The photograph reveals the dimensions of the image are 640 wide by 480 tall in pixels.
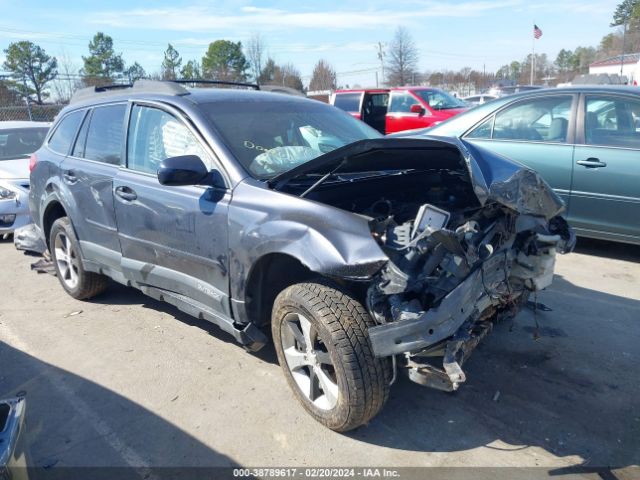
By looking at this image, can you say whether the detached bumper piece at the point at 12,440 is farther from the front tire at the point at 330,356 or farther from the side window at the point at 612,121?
the side window at the point at 612,121

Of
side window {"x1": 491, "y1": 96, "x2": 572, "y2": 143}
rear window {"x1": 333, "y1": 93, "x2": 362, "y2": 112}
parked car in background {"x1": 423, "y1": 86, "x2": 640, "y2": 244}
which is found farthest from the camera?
rear window {"x1": 333, "y1": 93, "x2": 362, "y2": 112}

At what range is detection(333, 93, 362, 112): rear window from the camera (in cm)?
1371

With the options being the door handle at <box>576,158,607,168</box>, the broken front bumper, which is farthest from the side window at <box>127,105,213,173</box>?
the door handle at <box>576,158,607,168</box>

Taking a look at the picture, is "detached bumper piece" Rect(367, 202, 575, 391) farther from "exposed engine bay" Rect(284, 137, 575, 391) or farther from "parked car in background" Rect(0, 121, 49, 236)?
"parked car in background" Rect(0, 121, 49, 236)

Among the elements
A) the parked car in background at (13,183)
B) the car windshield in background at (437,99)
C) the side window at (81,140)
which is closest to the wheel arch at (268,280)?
the side window at (81,140)

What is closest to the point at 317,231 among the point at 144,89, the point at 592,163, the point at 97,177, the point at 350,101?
the point at 144,89

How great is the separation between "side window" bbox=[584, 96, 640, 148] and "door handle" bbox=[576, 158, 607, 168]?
18cm

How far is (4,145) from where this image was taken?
28.6 ft

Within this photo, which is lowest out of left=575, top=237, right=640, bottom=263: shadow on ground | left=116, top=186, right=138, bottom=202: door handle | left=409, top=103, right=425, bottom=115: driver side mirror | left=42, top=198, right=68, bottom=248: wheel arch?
left=575, top=237, right=640, bottom=263: shadow on ground

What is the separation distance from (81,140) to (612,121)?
512cm

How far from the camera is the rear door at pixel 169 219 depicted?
3.33m

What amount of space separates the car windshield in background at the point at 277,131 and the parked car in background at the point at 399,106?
8.30m

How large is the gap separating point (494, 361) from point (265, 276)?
1664 mm

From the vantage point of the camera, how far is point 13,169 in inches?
308
